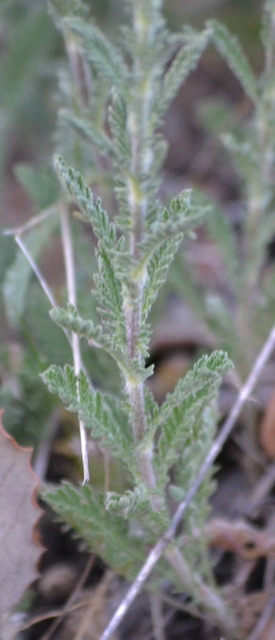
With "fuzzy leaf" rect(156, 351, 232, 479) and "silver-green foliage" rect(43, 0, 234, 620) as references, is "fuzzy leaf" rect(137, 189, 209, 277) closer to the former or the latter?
"silver-green foliage" rect(43, 0, 234, 620)

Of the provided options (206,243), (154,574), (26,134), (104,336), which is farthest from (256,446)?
(26,134)

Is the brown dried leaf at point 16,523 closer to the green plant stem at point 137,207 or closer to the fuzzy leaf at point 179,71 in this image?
the green plant stem at point 137,207

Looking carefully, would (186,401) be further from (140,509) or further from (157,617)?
(157,617)

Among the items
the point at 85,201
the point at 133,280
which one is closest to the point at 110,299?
the point at 133,280

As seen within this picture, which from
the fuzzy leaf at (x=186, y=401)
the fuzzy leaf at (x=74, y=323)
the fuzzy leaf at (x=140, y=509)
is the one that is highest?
the fuzzy leaf at (x=74, y=323)

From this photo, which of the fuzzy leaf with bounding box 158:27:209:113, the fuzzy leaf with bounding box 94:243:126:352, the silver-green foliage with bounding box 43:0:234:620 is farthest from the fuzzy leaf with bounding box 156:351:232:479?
the fuzzy leaf with bounding box 158:27:209:113

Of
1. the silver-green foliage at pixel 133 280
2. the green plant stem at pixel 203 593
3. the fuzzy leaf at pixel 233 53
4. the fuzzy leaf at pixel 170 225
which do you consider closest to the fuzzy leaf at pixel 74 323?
the silver-green foliage at pixel 133 280
